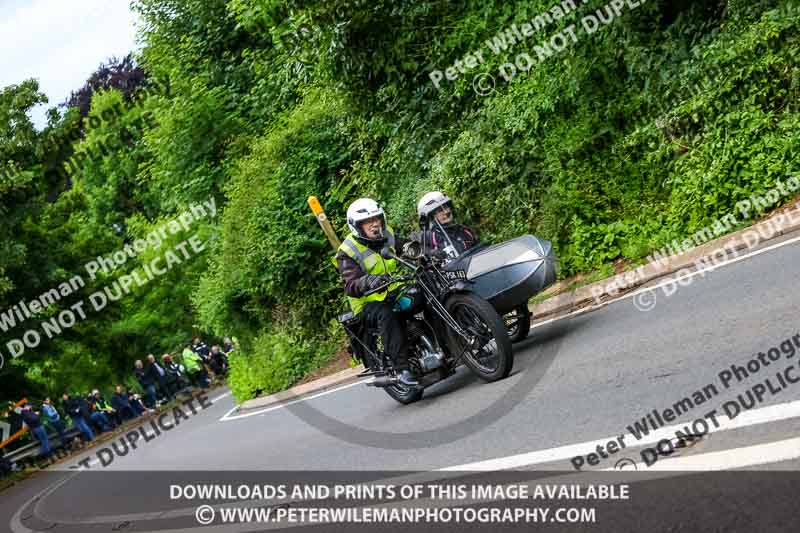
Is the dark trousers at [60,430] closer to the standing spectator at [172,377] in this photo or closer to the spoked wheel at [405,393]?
the standing spectator at [172,377]

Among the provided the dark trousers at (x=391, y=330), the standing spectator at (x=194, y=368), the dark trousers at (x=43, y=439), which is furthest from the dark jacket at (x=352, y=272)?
the standing spectator at (x=194, y=368)

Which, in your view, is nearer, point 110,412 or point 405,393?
point 405,393

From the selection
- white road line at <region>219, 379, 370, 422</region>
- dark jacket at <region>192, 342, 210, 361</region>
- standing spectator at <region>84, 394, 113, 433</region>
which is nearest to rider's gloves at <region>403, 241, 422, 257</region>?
white road line at <region>219, 379, 370, 422</region>

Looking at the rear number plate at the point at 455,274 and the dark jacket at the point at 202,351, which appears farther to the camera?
the dark jacket at the point at 202,351

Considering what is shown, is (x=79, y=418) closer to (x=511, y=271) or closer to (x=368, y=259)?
(x=368, y=259)

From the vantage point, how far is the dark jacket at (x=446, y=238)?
10.1 metres

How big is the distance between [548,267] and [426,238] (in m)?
1.70

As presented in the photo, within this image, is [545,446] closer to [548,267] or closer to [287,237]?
[548,267]

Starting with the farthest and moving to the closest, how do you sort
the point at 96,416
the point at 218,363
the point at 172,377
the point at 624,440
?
the point at 218,363 < the point at 172,377 < the point at 96,416 < the point at 624,440

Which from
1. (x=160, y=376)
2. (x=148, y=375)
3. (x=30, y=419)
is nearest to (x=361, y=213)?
(x=30, y=419)

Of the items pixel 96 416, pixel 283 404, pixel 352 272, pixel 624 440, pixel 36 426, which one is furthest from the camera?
pixel 96 416

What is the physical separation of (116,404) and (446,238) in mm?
25145

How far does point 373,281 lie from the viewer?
901cm

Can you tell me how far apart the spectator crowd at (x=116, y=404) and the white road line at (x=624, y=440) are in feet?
73.6
